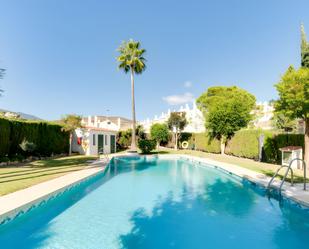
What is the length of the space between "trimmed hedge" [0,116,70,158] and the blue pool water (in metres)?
9.80

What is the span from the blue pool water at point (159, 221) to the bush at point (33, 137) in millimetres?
9796

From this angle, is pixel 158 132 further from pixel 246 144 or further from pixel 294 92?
pixel 294 92

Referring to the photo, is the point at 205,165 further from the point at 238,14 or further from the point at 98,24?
the point at 98,24

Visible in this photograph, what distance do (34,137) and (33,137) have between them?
0.14 m

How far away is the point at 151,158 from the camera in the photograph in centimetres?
2348

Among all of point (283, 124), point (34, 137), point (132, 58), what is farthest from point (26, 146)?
point (283, 124)

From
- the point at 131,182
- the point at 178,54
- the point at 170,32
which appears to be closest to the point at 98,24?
the point at 170,32

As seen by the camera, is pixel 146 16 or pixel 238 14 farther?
pixel 146 16

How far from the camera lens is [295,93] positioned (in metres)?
11.1

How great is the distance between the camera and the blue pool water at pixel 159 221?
201 inches

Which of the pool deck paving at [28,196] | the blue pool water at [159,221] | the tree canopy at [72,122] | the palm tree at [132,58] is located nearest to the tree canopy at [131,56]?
the palm tree at [132,58]

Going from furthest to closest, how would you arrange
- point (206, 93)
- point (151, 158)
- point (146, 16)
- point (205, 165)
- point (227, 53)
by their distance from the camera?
point (206, 93) < point (227, 53) < point (151, 158) < point (146, 16) < point (205, 165)

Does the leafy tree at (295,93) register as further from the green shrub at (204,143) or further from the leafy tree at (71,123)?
the leafy tree at (71,123)

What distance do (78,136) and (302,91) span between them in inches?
869
